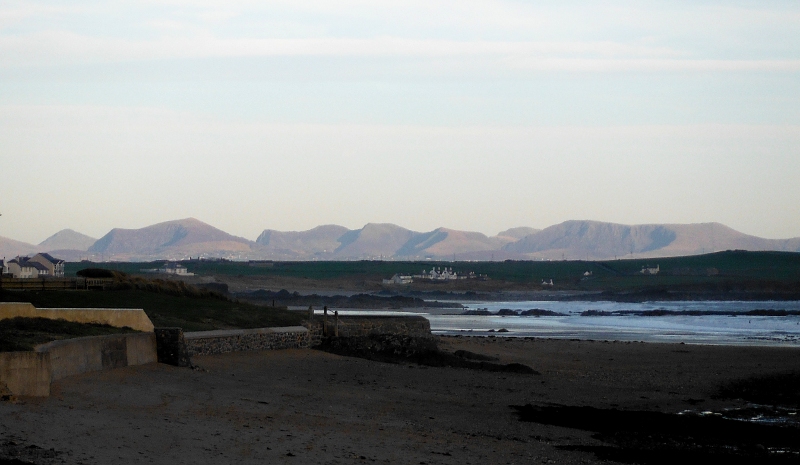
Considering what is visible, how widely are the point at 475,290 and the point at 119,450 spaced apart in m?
112

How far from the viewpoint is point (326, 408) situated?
577 inches

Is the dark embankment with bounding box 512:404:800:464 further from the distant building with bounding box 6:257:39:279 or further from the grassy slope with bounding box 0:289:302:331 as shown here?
the distant building with bounding box 6:257:39:279

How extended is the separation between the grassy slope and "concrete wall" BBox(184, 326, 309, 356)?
2.91 metres

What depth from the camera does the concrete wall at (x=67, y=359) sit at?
37.0 feet

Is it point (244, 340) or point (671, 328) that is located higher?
point (244, 340)

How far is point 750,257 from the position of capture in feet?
570

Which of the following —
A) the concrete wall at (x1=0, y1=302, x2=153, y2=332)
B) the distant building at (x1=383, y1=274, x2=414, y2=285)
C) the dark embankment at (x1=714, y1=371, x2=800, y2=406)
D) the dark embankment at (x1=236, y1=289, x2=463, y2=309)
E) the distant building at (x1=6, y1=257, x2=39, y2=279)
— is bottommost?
the dark embankment at (x1=714, y1=371, x2=800, y2=406)

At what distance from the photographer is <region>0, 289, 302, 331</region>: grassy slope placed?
2748 centimetres

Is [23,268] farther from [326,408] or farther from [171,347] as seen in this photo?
[326,408]

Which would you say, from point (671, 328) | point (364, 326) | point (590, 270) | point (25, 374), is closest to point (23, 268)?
point (671, 328)

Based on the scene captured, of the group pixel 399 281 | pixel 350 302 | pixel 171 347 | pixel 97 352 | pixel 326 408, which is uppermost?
pixel 399 281

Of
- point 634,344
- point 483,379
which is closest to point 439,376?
point 483,379

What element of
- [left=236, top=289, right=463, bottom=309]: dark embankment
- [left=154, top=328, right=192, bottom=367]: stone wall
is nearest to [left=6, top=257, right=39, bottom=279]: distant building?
[left=236, top=289, right=463, bottom=309]: dark embankment

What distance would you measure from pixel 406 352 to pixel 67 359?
495 inches
